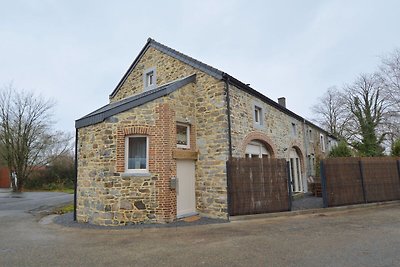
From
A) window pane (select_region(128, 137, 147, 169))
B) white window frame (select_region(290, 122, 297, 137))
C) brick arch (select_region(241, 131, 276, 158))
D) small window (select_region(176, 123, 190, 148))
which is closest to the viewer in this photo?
window pane (select_region(128, 137, 147, 169))

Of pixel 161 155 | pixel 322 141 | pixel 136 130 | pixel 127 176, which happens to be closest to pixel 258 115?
pixel 161 155

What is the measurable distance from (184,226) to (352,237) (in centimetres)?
463

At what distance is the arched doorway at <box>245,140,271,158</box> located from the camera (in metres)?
11.5

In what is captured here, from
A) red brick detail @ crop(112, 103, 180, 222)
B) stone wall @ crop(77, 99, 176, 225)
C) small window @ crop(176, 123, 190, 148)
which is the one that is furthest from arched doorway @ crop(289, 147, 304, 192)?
stone wall @ crop(77, 99, 176, 225)

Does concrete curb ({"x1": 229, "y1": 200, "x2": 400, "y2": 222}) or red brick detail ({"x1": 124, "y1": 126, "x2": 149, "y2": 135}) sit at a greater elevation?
red brick detail ({"x1": 124, "y1": 126, "x2": 149, "y2": 135})

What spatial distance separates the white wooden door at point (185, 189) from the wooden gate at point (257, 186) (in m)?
1.54

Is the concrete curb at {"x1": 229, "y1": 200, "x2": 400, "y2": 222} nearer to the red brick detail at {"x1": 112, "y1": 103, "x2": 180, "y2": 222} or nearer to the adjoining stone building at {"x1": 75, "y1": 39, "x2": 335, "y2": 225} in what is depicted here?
the adjoining stone building at {"x1": 75, "y1": 39, "x2": 335, "y2": 225}

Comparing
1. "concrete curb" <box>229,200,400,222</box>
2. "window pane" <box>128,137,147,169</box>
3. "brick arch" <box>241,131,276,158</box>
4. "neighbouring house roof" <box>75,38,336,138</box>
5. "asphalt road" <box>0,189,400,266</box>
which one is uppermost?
"neighbouring house roof" <box>75,38,336,138</box>

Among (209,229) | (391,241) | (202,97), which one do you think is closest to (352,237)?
(391,241)

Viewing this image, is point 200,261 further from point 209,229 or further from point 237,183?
point 237,183

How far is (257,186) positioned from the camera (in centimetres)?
980

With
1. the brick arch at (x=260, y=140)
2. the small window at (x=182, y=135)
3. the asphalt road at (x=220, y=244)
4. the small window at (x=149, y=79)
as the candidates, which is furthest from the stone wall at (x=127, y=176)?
the small window at (x=149, y=79)

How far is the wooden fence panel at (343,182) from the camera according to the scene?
1097 cm

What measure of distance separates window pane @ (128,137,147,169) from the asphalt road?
7.10 feet
